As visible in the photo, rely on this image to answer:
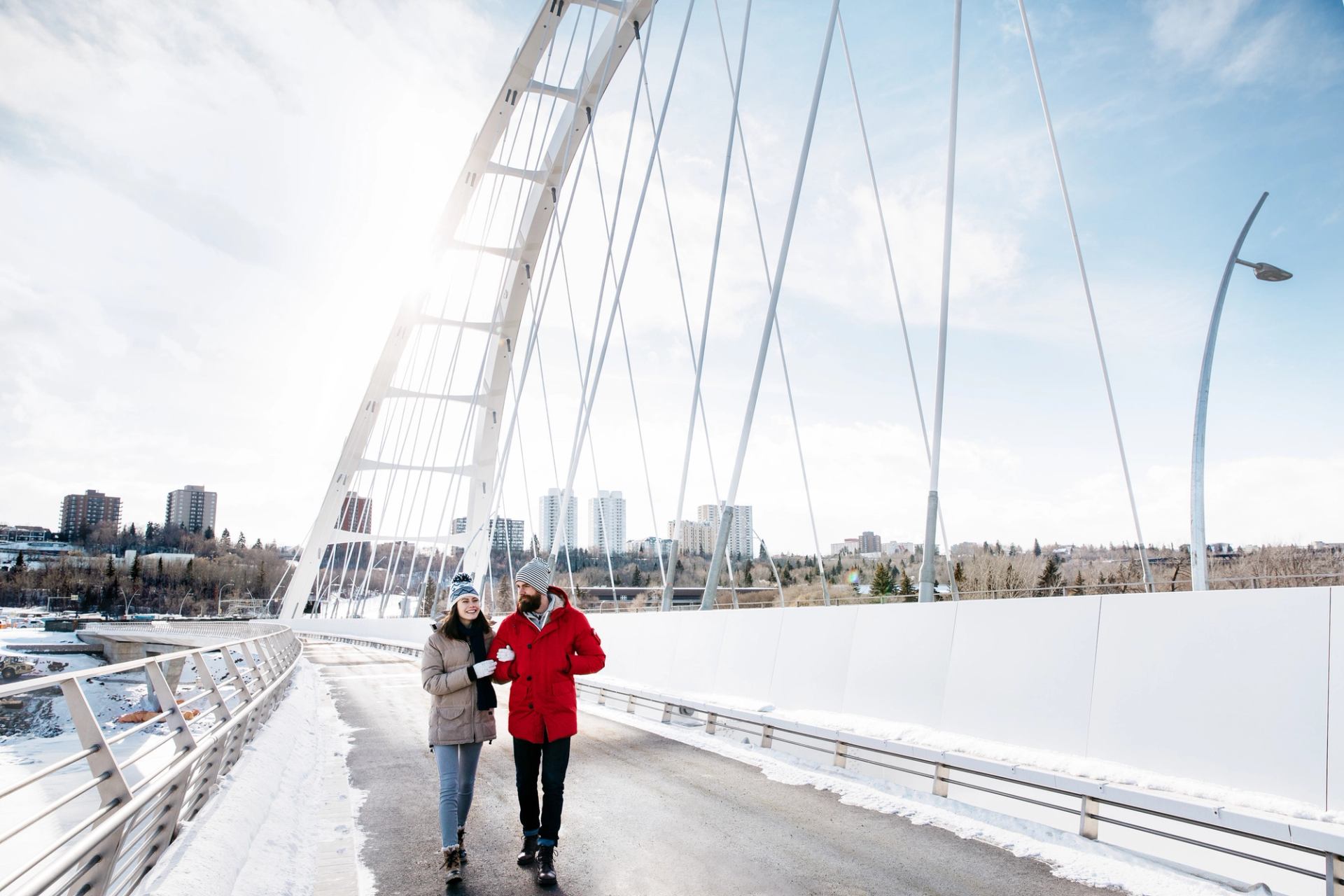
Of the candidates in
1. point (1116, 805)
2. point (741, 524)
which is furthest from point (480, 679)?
point (741, 524)

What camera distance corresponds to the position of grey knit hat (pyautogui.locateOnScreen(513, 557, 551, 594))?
5.27 meters

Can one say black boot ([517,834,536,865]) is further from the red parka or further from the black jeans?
the red parka

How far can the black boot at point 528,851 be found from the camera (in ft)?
16.9

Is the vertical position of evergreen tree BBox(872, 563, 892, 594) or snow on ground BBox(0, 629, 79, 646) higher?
evergreen tree BBox(872, 563, 892, 594)

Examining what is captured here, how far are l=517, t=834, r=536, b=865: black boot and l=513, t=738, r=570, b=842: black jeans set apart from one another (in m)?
0.06

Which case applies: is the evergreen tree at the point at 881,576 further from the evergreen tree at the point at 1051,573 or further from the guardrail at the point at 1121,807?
the guardrail at the point at 1121,807

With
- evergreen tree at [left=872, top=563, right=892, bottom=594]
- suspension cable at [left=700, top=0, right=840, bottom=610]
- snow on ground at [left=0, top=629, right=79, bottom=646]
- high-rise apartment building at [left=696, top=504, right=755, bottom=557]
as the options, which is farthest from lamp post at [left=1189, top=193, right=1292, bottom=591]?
snow on ground at [left=0, top=629, right=79, bottom=646]

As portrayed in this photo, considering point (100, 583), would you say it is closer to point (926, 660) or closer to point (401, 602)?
point (401, 602)

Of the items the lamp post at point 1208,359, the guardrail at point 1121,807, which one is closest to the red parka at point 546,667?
the guardrail at point 1121,807

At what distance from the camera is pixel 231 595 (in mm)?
166000

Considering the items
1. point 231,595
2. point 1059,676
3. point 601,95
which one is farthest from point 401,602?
point 231,595

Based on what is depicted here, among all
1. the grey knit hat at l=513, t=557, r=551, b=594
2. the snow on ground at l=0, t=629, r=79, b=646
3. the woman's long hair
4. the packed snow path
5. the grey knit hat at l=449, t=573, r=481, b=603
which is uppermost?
the grey knit hat at l=513, t=557, r=551, b=594

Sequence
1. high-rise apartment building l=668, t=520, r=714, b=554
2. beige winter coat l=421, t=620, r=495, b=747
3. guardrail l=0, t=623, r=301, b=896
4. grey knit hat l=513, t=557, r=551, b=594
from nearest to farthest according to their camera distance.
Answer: guardrail l=0, t=623, r=301, b=896, beige winter coat l=421, t=620, r=495, b=747, grey knit hat l=513, t=557, r=551, b=594, high-rise apartment building l=668, t=520, r=714, b=554

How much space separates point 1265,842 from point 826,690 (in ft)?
15.8
